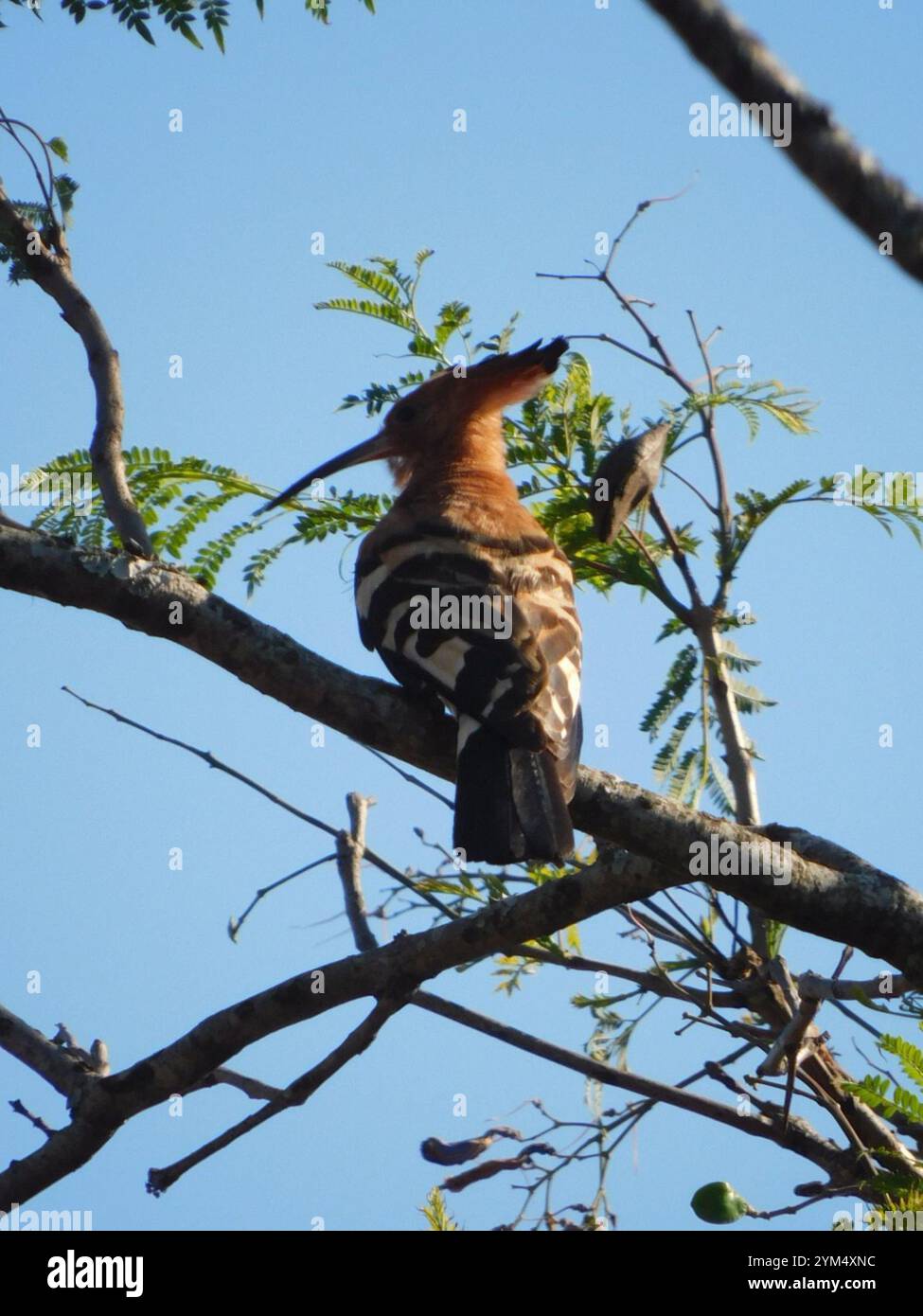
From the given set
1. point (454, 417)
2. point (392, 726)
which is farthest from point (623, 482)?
point (454, 417)

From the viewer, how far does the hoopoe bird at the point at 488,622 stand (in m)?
2.74

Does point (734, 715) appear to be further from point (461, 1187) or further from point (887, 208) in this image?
point (887, 208)

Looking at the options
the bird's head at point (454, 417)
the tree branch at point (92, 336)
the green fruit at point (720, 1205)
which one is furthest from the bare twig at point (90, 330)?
the green fruit at point (720, 1205)

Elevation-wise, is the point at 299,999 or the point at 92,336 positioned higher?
the point at 92,336

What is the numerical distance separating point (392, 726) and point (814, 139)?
1.80 m

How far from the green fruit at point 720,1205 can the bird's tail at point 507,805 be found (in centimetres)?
64

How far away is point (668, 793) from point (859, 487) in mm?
872

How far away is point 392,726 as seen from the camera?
2.70 metres

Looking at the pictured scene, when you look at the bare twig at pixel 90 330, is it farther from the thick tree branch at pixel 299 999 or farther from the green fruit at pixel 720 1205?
the green fruit at pixel 720 1205

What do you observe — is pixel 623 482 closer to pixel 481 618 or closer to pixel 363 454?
pixel 481 618

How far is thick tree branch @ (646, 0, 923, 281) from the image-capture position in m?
0.98

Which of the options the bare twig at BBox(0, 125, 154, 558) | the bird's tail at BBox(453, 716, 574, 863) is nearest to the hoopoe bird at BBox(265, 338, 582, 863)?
the bird's tail at BBox(453, 716, 574, 863)
